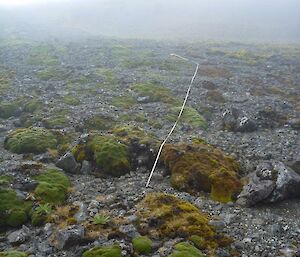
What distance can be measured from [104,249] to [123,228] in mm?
1794

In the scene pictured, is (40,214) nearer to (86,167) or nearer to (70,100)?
(86,167)

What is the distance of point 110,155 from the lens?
24922mm

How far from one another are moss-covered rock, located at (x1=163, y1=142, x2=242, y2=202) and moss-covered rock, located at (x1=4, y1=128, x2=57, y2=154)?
859cm

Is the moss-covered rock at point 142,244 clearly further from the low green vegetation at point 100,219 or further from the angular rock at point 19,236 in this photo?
the angular rock at point 19,236

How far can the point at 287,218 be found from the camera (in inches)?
743

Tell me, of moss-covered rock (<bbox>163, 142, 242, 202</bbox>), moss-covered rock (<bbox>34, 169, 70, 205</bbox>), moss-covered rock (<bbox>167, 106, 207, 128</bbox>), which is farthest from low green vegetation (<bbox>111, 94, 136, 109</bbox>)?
moss-covered rock (<bbox>34, 169, 70, 205</bbox>)

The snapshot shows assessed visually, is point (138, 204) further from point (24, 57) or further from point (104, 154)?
point (24, 57)

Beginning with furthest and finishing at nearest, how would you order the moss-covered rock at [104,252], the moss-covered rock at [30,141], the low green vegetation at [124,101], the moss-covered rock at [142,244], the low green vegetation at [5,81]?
the low green vegetation at [5,81], the low green vegetation at [124,101], the moss-covered rock at [30,141], the moss-covered rock at [142,244], the moss-covered rock at [104,252]

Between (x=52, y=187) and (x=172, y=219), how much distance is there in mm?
7109

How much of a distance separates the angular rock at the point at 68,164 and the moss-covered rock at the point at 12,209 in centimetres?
422

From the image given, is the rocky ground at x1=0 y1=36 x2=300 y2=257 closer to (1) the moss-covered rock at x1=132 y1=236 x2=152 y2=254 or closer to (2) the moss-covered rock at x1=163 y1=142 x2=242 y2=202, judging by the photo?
(1) the moss-covered rock at x1=132 y1=236 x2=152 y2=254

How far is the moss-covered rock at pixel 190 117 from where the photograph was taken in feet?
109

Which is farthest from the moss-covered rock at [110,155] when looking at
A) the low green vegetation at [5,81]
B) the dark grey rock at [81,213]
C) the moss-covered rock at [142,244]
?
the low green vegetation at [5,81]

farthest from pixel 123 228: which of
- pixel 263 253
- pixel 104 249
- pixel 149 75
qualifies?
pixel 149 75
